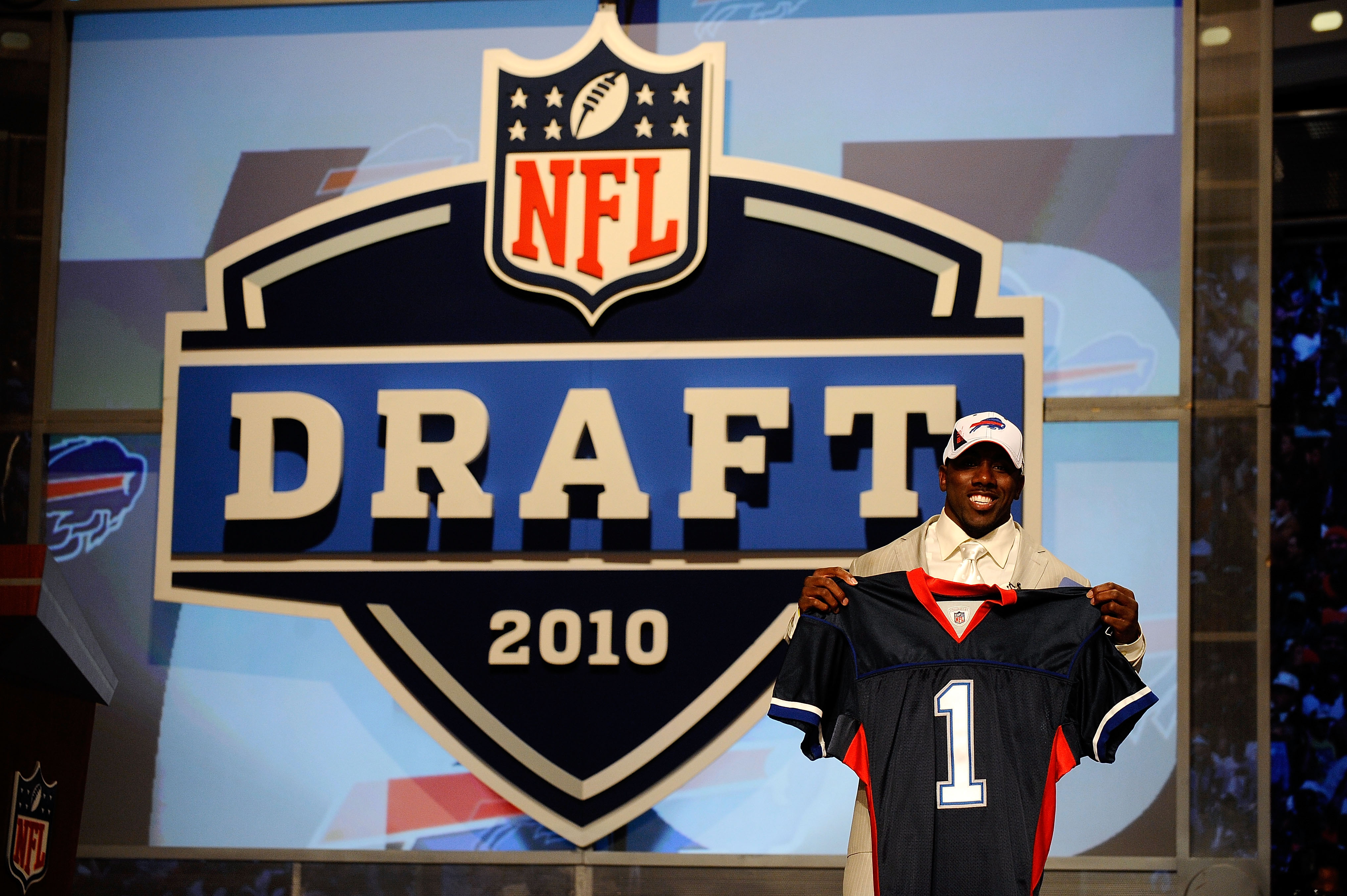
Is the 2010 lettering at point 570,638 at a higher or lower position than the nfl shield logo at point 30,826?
higher

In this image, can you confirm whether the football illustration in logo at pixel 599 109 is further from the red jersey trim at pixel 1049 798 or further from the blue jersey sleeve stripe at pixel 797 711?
the red jersey trim at pixel 1049 798

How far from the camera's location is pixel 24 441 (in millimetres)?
4332

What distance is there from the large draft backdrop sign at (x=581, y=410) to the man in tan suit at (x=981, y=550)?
1112mm

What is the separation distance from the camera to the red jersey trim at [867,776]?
2.58 metres

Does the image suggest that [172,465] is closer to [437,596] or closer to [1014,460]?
[437,596]

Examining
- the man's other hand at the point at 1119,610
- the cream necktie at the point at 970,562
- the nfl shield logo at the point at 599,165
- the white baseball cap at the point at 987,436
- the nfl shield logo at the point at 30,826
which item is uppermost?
the nfl shield logo at the point at 599,165

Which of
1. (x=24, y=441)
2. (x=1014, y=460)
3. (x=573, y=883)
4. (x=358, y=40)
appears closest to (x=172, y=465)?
(x=24, y=441)

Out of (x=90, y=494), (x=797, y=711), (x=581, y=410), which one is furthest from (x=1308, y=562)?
(x=90, y=494)

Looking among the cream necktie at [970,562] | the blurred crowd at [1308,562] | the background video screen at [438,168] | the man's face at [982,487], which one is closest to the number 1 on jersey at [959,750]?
the cream necktie at [970,562]

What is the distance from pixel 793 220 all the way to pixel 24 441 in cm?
249

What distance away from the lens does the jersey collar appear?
2.70m

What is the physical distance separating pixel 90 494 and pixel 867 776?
2768 mm

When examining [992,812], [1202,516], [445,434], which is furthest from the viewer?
[445,434]

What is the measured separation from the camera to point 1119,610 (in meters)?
2.66
